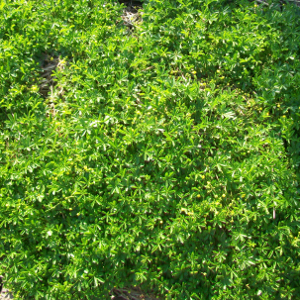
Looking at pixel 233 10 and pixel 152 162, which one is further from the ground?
pixel 233 10

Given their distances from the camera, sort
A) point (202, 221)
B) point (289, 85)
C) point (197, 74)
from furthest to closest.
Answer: point (197, 74) → point (289, 85) → point (202, 221)

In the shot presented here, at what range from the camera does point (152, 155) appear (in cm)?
296

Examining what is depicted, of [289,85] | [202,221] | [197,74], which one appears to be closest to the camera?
[202,221]

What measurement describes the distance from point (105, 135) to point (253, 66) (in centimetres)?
172

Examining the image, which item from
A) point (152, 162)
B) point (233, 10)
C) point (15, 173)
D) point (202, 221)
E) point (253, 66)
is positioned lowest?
point (15, 173)

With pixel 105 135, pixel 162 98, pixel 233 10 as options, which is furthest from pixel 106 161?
pixel 233 10

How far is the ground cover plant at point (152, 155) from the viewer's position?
2928mm

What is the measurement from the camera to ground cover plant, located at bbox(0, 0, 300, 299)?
2928mm

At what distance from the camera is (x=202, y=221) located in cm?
295

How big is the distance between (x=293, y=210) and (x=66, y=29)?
9.44 feet

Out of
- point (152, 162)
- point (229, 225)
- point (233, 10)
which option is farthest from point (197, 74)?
point (229, 225)

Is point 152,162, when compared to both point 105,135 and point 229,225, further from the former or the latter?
point 229,225

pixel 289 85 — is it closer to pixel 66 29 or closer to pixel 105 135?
pixel 105 135

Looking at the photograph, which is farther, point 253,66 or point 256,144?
point 253,66
